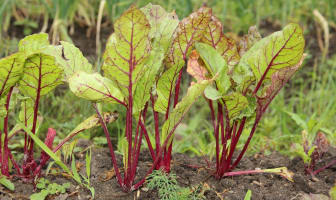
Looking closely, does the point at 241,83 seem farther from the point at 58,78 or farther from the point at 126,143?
the point at 58,78

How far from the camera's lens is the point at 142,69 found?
1.44m

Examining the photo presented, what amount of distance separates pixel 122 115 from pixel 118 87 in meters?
1.13

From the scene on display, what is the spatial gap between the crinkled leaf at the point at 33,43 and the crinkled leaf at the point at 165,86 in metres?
0.45

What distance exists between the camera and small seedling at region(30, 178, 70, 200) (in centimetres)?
156

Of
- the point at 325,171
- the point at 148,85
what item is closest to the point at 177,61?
the point at 148,85

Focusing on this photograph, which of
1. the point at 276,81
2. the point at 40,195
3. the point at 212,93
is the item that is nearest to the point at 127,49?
the point at 212,93

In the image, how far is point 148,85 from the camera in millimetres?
1473

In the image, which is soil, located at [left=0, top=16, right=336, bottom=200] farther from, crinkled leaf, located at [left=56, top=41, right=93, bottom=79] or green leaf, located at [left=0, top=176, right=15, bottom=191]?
crinkled leaf, located at [left=56, top=41, right=93, bottom=79]

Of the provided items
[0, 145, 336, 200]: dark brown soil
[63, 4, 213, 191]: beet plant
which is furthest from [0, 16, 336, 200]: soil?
[63, 4, 213, 191]: beet plant

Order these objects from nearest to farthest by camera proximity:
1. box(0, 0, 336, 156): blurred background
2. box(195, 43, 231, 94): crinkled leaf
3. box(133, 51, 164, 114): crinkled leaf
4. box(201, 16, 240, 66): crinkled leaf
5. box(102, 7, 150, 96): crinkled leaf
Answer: box(102, 7, 150, 96): crinkled leaf, box(133, 51, 164, 114): crinkled leaf, box(195, 43, 231, 94): crinkled leaf, box(201, 16, 240, 66): crinkled leaf, box(0, 0, 336, 156): blurred background

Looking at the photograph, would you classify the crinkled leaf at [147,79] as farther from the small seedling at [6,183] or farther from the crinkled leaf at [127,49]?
the small seedling at [6,183]

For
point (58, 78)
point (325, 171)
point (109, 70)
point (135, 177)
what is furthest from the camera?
point (325, 171)

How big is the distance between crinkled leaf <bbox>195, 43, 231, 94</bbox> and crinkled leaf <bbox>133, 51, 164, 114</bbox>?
18 centimetres

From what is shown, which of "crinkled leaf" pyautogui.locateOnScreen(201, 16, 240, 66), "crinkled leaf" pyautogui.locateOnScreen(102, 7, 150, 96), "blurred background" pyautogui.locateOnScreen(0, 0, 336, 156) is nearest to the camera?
"crinkled leaf" pyautogui.locateOnScreen(102, 7, 150, 96)
